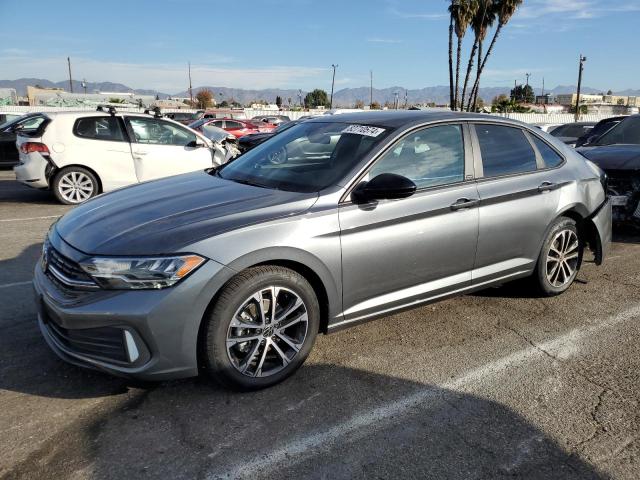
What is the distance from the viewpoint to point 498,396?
10.0 ft

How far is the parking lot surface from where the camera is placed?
2.45 m

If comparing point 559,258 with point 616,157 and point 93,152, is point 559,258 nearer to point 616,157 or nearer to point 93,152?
point 616,157

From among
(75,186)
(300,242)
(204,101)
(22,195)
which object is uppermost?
(204,101)

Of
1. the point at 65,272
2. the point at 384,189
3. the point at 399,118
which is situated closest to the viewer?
the point at 65,272

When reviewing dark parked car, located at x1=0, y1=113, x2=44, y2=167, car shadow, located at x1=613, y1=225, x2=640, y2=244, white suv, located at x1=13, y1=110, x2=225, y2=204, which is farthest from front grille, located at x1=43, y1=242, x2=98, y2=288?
dark parked car, located at x1=0, y1=113, x2=44, y2=167

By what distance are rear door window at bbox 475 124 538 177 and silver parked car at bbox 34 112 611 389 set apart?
0.01 meters

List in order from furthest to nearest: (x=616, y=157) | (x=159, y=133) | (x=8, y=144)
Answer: (x=8, y=144) < (x=159, y=133) < (x=616, y=157)

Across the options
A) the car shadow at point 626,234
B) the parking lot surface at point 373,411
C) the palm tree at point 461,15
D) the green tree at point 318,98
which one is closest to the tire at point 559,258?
the parking lot surface at point 373,411

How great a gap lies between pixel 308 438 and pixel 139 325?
102cm

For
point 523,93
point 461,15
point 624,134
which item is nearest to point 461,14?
point 461,15

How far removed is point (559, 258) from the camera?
14.9 ft

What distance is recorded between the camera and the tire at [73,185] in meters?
8.77

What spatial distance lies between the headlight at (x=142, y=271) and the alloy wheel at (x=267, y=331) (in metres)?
0.40

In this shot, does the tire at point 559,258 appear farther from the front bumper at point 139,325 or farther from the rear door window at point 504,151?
the front bumper at point 139,325
